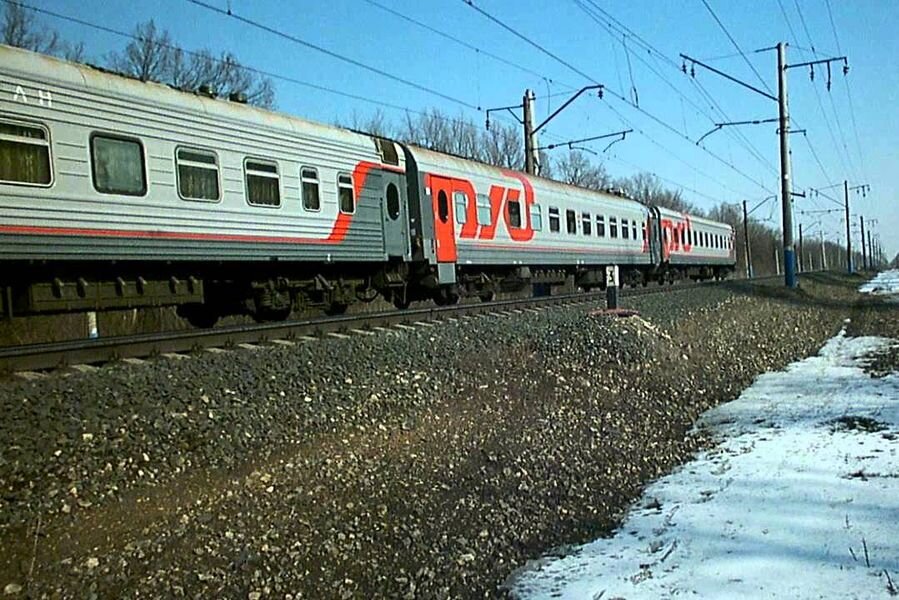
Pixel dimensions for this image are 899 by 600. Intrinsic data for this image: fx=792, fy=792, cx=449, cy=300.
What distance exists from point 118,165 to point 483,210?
9677mm

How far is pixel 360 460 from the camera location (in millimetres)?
6320

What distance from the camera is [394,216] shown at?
14.9 metres

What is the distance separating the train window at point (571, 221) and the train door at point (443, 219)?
659 cm

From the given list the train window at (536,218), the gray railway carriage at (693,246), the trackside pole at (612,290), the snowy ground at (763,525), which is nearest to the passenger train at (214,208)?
the train window at (536,218)

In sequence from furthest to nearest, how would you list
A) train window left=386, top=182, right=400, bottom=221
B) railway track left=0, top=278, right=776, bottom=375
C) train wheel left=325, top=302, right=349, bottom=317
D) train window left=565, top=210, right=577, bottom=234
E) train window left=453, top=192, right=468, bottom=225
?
1. train window left=565, top=210, right=577, bottom=234
2. train window left=453, top=192, right=468, bottom=225
3. train window left=386, top=182, right=400, bottom=221
4. train wheel left=325, top=302, right=349, bottom=317
5. railway track left=0, top=278, right=776, bottom=375

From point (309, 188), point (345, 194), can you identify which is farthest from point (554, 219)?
point (309, 188)

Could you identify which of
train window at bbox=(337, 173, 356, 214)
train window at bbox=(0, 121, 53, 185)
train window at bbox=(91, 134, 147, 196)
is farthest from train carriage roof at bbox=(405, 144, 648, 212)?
train window at bbox=(0, 121, 53, 185)

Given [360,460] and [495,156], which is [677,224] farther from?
[360,460]

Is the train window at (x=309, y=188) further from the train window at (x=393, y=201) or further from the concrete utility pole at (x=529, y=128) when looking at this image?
the concrete utility pole at (x=529, y=128)

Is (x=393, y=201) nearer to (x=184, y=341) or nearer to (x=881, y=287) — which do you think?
(x=184, y=341)

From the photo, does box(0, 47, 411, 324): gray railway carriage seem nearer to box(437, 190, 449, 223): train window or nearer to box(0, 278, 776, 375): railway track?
box(0, 278, 776, 375): railway track

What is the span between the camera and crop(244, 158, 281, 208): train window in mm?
11258

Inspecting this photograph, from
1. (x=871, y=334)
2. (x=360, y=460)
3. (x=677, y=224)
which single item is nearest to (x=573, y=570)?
(x=360, y=460)

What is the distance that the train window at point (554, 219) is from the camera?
2119 cm
